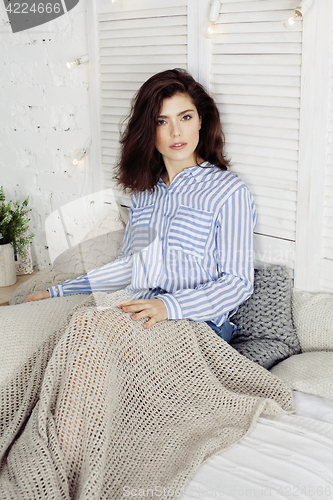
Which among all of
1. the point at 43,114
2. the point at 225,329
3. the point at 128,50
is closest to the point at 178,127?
the point at 128,50

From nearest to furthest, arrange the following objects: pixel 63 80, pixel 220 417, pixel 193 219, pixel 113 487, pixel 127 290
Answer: pixel 113 487 → pixel 220 417 → pixel 193 219 → pixel 127 290 → pixel 63 80

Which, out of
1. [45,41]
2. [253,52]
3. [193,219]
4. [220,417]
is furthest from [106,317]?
[45,41]

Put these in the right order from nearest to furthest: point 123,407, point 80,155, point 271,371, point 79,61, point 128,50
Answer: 1. point 123,407
2. point 271,371
3. point 128,50
4. point 79,61
5. point 80,155

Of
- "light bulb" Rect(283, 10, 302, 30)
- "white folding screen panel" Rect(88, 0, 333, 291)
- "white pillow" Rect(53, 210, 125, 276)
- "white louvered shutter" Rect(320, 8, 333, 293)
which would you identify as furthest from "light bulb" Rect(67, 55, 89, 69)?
"white louvered shutter" Rect(320, 8, 333, 293)

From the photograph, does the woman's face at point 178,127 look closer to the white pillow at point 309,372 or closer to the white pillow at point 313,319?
the white pillow at point 313,319

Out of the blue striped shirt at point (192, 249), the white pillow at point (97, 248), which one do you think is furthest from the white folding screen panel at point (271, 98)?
the white pillow at point (97, 248)

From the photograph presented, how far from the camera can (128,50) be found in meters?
1.84

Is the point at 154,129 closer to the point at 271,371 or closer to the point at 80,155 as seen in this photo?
the point at 80,155

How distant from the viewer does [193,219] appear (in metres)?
1.50

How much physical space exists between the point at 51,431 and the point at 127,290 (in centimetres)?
65

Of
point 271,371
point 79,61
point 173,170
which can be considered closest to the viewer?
point 271,371

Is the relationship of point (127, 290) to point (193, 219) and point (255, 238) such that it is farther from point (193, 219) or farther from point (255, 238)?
point (255, 238)

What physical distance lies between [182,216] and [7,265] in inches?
41.0

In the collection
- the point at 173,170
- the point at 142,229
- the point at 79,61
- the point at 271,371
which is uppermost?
the point at 79,61
